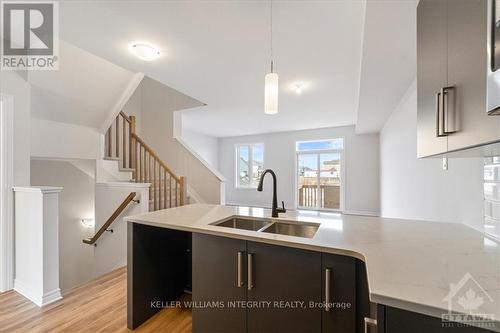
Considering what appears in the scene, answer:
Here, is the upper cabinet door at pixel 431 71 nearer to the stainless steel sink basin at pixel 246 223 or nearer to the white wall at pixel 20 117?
the stainless steel sink basin at pixel 246 223

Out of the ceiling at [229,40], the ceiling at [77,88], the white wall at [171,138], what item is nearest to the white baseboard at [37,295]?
the ceiling at [77,88]

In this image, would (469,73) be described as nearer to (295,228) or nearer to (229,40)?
(295,228)

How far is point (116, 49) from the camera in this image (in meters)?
2.36

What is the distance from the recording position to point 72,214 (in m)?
4.21

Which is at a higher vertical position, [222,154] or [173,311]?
[222,154]

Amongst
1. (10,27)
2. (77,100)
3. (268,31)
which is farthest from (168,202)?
(268,31)

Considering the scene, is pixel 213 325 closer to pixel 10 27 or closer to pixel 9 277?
pixel 9 277

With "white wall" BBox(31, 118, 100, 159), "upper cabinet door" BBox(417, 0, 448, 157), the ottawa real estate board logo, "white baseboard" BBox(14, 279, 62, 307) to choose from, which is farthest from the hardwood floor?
the ottawa real estate board logo

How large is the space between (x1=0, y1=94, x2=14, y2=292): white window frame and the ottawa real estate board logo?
0.47m

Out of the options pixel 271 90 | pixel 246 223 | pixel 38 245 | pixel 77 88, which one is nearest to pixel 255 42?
pixel 271 90

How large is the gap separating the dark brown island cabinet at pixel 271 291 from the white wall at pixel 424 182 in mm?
1021

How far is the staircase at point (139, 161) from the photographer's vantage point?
4.18 m

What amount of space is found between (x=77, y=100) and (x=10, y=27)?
3.37 ft

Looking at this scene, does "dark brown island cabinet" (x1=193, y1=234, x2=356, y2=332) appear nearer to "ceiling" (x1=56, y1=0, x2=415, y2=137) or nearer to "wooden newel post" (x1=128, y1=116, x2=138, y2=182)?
"ceiling" (x1=56, y1=0, x2=415, y2=137)
